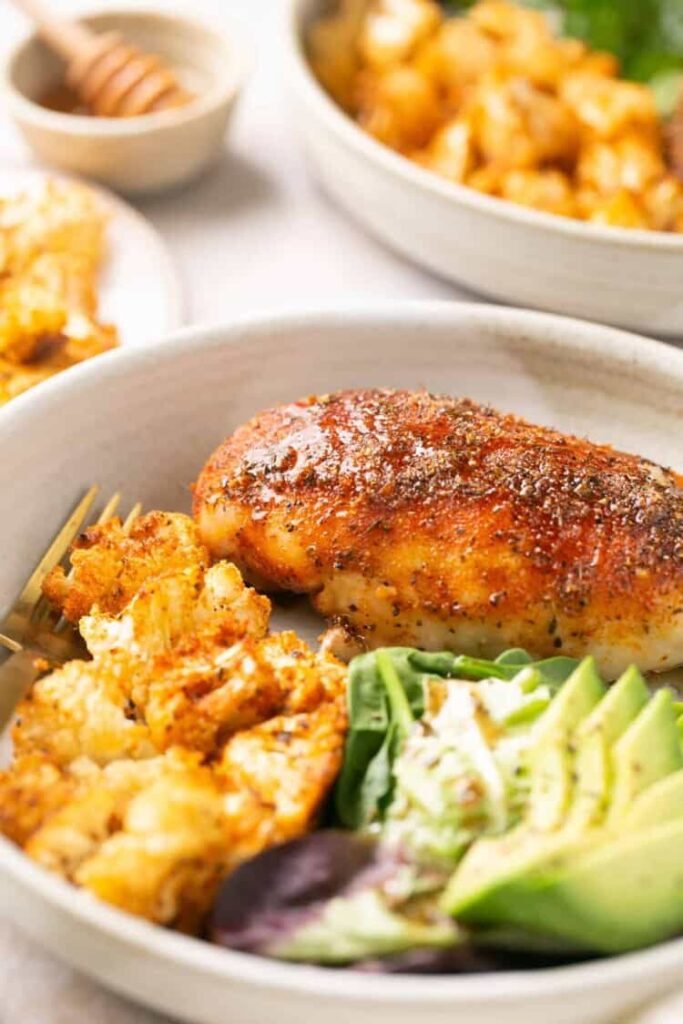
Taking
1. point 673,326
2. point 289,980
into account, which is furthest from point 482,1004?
point 673,326

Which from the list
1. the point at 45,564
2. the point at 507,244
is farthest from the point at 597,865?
the point at 507,244

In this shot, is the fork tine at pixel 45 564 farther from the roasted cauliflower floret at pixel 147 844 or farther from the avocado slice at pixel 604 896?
the avocado slice at pixel 604 896

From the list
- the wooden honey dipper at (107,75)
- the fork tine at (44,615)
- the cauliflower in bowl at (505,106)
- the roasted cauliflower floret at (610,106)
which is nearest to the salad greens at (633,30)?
the cauliflower in bowl at (505,106)

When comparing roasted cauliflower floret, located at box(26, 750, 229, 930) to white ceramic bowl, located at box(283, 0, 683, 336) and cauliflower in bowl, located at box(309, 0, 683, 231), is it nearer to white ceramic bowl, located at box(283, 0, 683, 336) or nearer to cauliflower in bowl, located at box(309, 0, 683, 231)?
white ceramic bowl, located at box(283, 0, 683, 336)

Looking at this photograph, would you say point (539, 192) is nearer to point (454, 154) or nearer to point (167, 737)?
point (454, 154)

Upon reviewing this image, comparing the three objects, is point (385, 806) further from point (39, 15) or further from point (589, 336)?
point (39, 15)

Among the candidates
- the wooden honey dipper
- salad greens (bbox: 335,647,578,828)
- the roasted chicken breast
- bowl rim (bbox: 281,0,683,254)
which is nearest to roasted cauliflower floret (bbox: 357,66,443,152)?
bowl rim (bbox: 281,0,683,254)

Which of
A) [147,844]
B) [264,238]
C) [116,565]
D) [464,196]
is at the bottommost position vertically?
[264,238]
